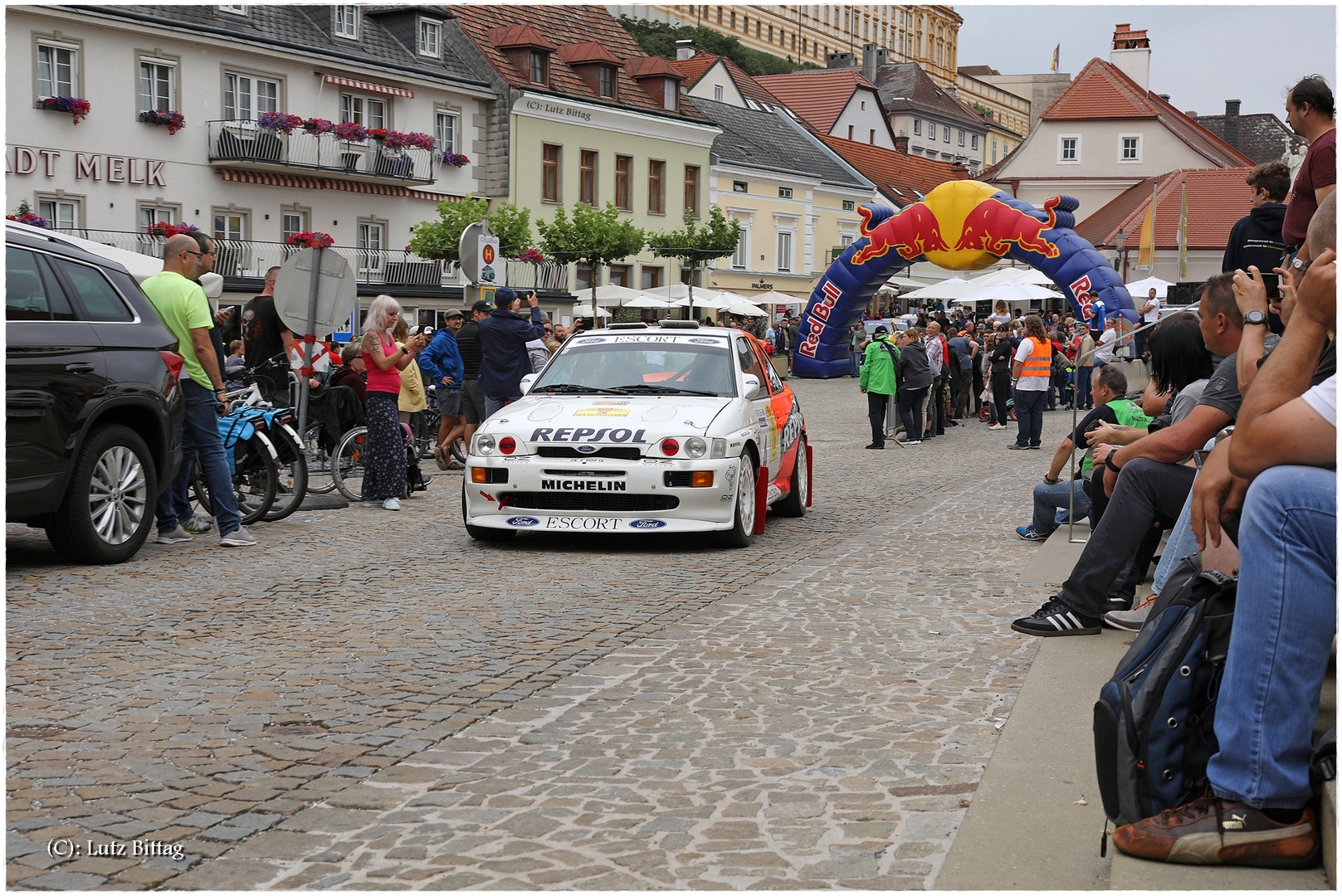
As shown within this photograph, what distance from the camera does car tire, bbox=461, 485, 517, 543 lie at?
10.6 m

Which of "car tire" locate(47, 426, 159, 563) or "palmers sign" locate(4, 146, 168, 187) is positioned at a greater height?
"palmers sign" locate(4, 146, 168, 187)

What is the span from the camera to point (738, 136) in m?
61.0

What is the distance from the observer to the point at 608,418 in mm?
10492

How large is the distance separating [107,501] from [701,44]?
282ft

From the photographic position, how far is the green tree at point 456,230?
40656mm

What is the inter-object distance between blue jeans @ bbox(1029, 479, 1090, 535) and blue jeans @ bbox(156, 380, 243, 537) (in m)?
5.73

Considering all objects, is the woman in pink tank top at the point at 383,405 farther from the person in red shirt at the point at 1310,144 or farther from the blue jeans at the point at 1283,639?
the blue jeans at the point at 1283,639

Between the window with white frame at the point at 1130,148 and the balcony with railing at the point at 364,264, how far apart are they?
3333cm

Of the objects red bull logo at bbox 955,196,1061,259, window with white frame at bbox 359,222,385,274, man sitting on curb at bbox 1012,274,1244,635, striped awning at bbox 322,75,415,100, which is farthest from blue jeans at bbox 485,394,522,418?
striped awning at bbox 322,75,415,100

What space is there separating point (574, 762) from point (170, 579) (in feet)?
15.9

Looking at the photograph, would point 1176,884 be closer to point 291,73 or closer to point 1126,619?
point 1126,619

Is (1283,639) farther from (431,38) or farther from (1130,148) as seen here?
(1130,148)

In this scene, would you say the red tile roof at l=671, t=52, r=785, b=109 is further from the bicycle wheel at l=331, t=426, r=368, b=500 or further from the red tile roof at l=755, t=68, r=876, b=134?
the bicycle wheel at l=331, t=426, r=368, b=500

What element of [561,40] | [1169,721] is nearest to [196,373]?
[1169,721]
